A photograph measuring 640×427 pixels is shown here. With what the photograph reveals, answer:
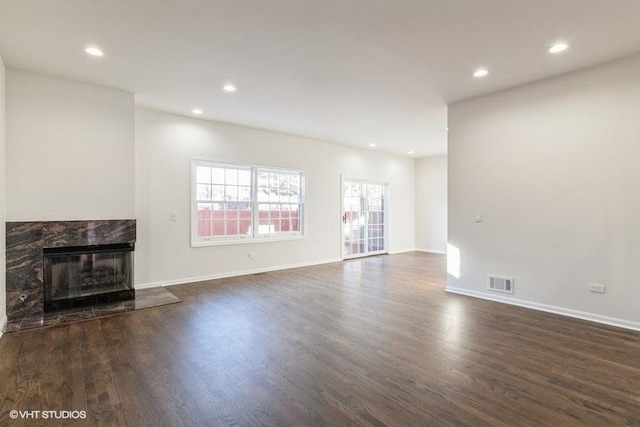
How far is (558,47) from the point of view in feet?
10.3

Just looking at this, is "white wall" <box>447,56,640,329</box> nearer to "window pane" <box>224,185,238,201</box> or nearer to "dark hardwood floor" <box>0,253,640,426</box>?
"dark hardwood floor" <box>0,253,640,426</box>

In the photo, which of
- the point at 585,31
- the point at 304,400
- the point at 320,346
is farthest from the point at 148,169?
the point at 585,31

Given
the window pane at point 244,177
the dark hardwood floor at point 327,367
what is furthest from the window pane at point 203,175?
the dark hardwood floor at point 327,367

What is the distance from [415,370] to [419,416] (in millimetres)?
566

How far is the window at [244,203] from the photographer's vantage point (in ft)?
18.9

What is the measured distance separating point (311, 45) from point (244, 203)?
12.3 ft

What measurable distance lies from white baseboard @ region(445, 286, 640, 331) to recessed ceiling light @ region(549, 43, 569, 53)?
9.60 ft

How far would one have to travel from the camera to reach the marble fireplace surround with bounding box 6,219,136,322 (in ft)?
11.7

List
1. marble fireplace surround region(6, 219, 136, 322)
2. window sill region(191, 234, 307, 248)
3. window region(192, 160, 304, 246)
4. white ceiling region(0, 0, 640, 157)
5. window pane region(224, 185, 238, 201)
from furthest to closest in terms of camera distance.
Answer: window pane region(224, 185, 238, 201) < window region(192, 160, 304, 246) < window sill region(191, 234, 307, 248) < marble fireplace surround region(6, 219, 136, 322) < white ceiling region(0, 0, 640, 157)

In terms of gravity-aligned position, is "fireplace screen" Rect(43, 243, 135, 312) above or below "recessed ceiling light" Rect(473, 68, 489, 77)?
below

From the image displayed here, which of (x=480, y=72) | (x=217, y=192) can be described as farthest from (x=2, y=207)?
(x=480, y=72)

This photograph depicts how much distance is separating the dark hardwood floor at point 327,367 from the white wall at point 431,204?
17.4 ft

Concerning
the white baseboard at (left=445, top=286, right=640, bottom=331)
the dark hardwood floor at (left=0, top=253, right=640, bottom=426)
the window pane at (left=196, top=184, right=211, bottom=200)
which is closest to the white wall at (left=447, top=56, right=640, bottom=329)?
the white baseboard at (left=445, top=286, right=640, bottom=331)

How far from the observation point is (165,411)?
197cm
